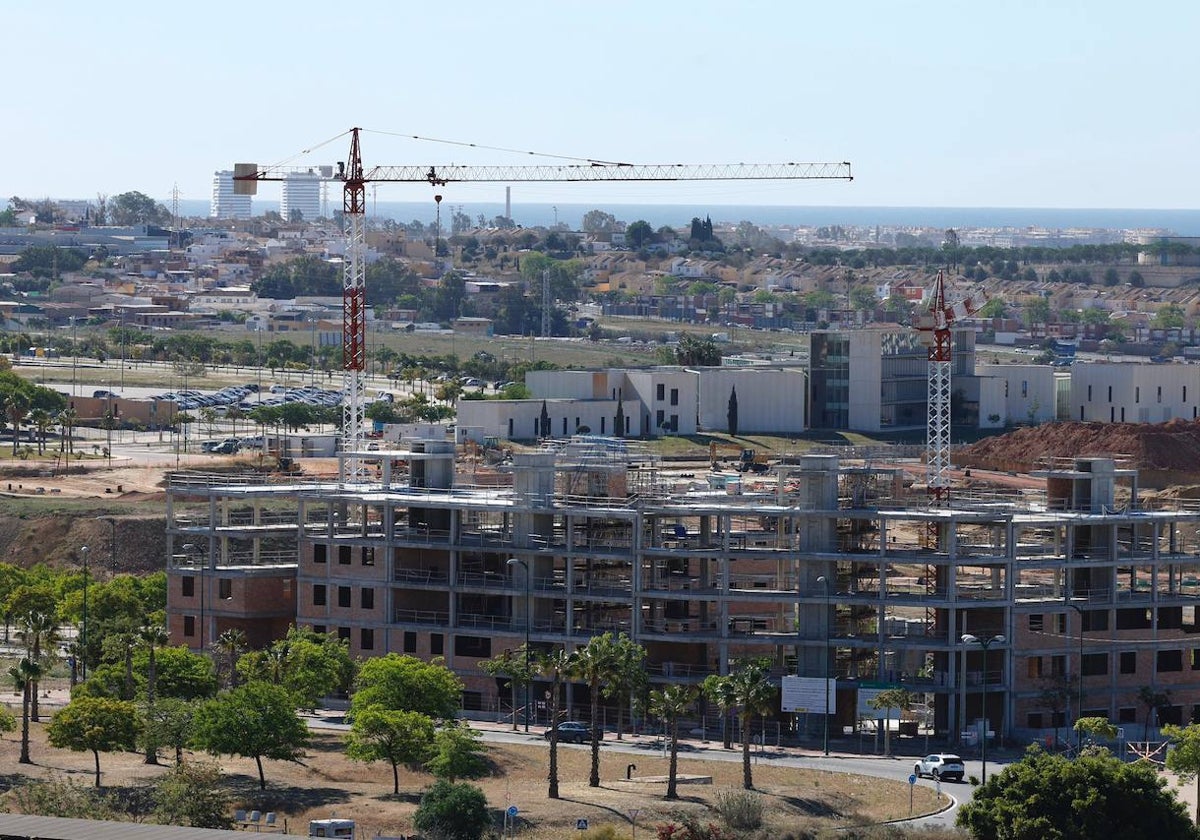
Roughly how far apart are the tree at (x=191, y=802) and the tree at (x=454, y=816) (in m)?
5.38

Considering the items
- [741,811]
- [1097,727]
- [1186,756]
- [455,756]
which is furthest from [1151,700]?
[455,756]

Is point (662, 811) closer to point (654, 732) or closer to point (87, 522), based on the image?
point (654, 732)

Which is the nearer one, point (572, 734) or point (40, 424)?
point (572, 734)

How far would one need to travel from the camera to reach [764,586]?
96.1 m

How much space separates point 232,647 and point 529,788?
17168mm

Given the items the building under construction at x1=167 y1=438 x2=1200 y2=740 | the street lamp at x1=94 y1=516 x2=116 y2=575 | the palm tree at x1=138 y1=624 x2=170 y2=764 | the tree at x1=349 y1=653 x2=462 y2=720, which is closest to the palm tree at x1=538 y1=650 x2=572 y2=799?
the tree at x1=349 y1=653 x2=462 y2=720

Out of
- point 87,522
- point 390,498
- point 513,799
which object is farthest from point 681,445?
point 513,799

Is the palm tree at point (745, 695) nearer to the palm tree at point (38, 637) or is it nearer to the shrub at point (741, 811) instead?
the shrub at point (741, 811)

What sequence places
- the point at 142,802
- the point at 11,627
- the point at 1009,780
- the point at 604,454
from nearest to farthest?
the point at 1009,780
the point at 142,802
the point at 604,454
the point at 11,627

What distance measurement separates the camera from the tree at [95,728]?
259 feet

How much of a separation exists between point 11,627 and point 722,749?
4229 centimetres

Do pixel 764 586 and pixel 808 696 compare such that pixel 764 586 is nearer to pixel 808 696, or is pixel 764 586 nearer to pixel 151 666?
pixel 808 696

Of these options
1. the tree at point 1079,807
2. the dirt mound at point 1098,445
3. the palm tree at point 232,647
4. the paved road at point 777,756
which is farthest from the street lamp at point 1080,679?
the dirt mound at point 1098,445

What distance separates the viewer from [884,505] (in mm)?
94438
